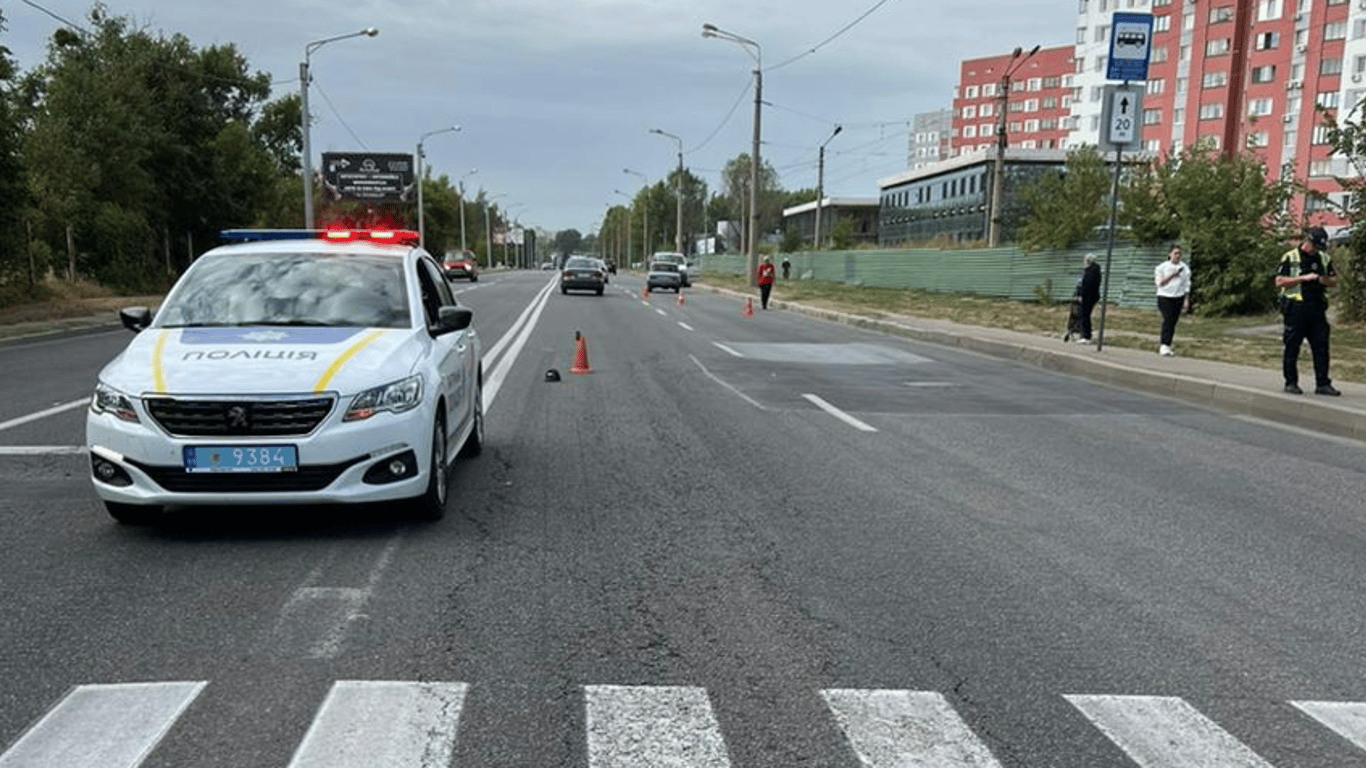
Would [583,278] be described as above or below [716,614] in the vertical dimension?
above

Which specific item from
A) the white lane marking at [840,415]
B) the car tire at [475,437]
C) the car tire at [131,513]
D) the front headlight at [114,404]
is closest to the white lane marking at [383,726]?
the front headlight at [114,404]

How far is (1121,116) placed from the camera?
48.6 ft

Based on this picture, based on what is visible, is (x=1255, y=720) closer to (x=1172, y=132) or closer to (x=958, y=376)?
(x=958, y=376)

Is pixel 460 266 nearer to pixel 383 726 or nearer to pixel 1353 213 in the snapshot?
pixel 1353 213

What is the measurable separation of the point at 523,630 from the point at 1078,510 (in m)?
3.86

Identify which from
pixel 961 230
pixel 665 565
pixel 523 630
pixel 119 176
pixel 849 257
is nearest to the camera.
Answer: pixel 523 630

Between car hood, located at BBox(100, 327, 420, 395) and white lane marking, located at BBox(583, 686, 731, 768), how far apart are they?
2437mm

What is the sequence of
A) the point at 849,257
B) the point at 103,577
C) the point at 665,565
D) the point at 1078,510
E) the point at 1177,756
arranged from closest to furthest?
the point at 1177,756
the point at 103,577
the point at 665,565
the point at 1078,510
the point at 849,257

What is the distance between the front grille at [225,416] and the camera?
16.9 ft

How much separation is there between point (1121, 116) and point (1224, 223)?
11499 millimetres

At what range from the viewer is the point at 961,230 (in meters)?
76.2

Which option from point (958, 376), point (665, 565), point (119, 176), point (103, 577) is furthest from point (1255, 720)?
point (119, 176)

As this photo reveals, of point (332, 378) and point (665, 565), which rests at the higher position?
point (332, 378)

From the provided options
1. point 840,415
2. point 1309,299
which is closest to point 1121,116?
point 1309,299
